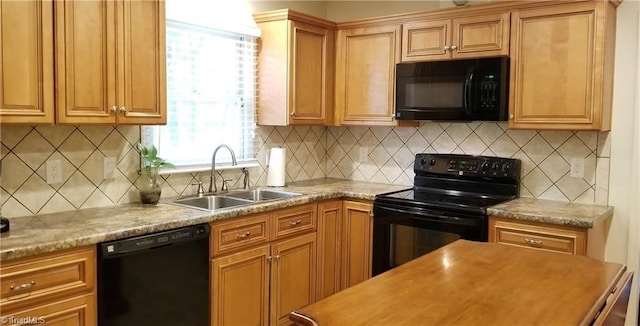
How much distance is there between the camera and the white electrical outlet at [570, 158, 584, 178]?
3510 millimetres

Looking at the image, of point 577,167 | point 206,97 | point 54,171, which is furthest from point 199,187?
point 577,167

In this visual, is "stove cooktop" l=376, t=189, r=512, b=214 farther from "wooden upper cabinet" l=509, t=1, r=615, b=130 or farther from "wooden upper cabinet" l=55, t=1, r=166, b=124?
"wooden upper cabinet" l=55, t=1, r=166, b=124

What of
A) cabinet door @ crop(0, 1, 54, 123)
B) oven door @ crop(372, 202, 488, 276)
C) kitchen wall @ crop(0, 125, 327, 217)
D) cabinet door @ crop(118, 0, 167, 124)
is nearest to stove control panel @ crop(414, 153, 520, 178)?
oven door @ crop(372, 202, 488, 276)

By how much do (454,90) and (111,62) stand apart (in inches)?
85.5

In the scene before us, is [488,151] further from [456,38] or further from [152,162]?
[152,162]

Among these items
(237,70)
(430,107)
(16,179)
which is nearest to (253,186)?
(237,70)

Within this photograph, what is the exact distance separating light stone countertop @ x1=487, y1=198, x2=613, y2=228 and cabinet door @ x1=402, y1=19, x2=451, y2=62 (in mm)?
1120

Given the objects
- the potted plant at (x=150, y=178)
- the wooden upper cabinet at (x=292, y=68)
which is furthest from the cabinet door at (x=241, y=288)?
the wooden upper cabinet at (x=292, y=68)

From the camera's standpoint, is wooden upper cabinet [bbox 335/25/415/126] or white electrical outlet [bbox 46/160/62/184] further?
wooden upper cabinet [bbox 335/25/415/126]

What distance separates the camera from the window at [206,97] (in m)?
3.46

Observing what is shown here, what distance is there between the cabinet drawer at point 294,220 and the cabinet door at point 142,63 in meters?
0.93

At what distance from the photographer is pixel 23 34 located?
7.68 feet

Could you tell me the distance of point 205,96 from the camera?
12.0 ft

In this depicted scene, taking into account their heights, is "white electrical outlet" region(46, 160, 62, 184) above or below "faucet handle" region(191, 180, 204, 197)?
above
